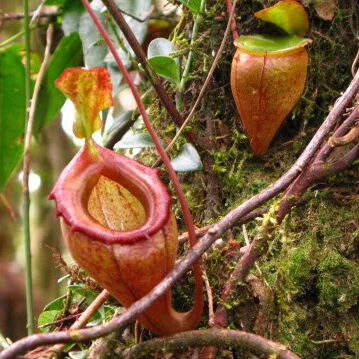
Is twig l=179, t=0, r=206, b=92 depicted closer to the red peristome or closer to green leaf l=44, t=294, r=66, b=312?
the red peristome

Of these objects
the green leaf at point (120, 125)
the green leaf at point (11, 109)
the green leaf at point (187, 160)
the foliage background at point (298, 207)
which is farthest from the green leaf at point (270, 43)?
the green leaf at point (11, 109)

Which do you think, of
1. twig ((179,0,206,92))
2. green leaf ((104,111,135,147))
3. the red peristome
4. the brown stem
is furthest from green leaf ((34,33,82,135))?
the brown stem

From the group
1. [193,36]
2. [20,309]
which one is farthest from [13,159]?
[20,309]

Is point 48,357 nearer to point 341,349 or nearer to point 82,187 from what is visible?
point 82,187

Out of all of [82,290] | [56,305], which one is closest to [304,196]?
[82,290]

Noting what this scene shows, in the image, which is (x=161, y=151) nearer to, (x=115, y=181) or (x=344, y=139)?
(x=115, y=181)

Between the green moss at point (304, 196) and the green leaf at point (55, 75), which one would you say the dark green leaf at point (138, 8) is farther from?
the green leaf at point (55, 75)
